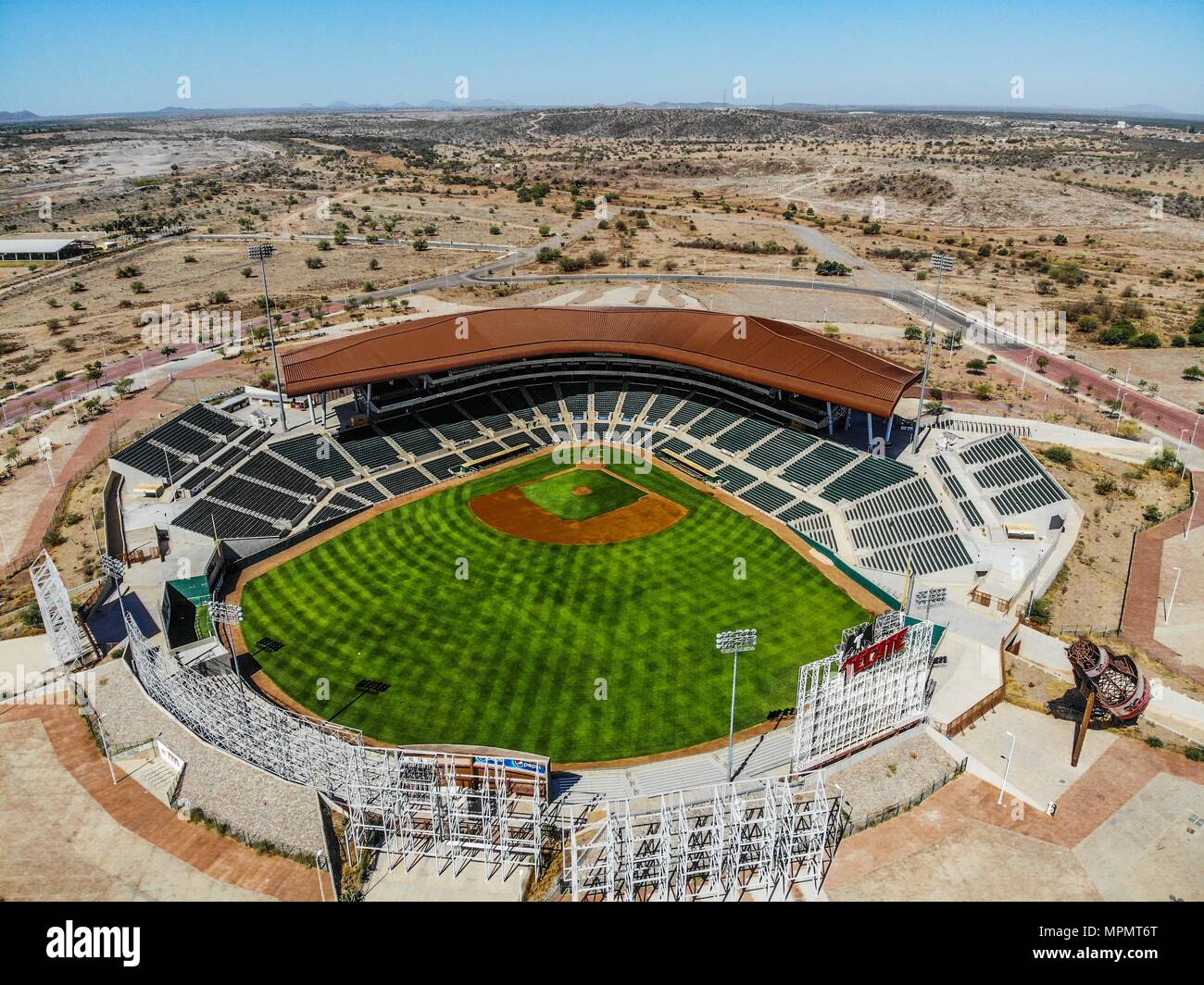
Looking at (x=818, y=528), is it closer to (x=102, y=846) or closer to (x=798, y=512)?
(x=798, y=512)

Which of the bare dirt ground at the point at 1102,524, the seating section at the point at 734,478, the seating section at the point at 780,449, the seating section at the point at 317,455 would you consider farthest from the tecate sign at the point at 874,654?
the seating section at the point at 317,455

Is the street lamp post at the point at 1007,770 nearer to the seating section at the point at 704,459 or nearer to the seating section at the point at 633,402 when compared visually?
the seating section at the point at 704,459

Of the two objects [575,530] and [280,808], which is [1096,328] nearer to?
[575,530]

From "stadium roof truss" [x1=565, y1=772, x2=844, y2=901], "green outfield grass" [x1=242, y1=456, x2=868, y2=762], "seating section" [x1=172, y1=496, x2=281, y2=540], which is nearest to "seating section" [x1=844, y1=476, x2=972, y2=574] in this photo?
"green outfield grass" [x1=242, y1=456, x2=868, y2=762]

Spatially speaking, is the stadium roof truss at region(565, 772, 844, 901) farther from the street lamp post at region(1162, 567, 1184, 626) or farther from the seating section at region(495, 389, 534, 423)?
the seating section at region(495, 389, 534, 423)
